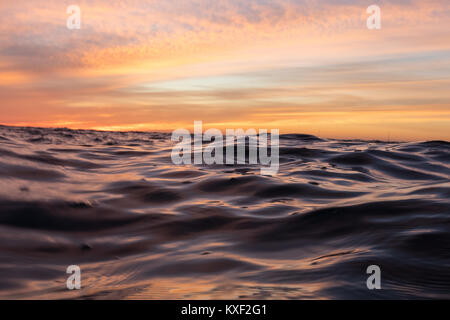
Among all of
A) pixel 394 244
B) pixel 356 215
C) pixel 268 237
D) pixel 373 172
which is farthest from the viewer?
pixel 373 172

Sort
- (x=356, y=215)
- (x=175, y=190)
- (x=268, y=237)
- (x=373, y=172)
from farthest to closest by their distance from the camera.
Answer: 1. (x=373, y=172)
2. (x=175, y=190)
3. (x=356, y=215)
4. (x=268, y=237)

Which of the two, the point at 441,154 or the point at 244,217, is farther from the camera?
the point at 441,154

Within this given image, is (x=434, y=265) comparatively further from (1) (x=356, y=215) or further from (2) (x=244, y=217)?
(2) (x=244, y=217)

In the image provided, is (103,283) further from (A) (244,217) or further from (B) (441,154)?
(B) (441,154)

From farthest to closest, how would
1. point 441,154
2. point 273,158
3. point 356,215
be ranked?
point 441,154
point 273,158
point 356,215

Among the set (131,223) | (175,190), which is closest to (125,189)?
(175,190)

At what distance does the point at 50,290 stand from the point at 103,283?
0.31m

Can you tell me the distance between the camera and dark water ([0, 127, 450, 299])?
2.38 m

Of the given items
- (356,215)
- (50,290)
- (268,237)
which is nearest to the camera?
(50,290)

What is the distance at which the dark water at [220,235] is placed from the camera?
93.7 inches

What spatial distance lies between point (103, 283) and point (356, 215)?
2.58 m

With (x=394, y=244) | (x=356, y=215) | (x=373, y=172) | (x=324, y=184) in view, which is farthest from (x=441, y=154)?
(x=394, y=244)

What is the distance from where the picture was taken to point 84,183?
20.2ft

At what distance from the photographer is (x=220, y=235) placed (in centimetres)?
362
